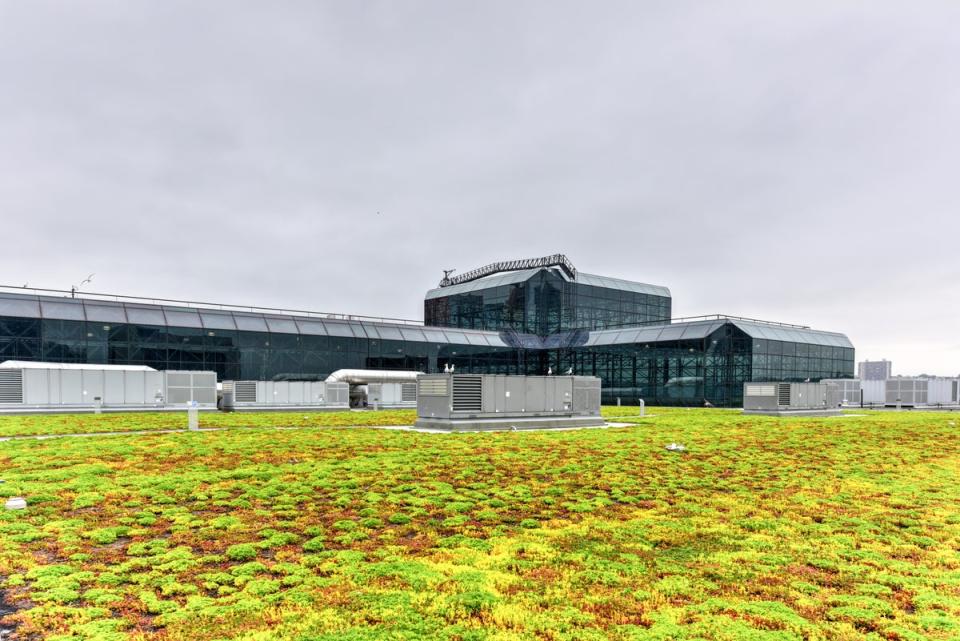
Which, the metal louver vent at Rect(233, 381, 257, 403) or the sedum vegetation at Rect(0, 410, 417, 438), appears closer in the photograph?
the sedum vegetation at Rect(0, 410, 417, 438)

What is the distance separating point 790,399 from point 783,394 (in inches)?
28.0

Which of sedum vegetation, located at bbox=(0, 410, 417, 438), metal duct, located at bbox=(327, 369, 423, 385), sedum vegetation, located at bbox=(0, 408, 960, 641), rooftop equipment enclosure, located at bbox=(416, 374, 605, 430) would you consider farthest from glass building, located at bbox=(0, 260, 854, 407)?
sedum vegetation, located at bbox=(0, 408, 960, 641)

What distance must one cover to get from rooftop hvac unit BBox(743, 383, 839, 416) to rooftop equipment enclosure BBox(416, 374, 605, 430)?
775 inches

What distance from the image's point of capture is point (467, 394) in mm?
31469

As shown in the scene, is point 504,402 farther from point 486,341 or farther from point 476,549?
point 486,341

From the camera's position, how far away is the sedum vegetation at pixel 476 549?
6617mm

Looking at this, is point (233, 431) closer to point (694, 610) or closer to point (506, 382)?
point (506, 382)

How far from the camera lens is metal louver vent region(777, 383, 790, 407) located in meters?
47.0

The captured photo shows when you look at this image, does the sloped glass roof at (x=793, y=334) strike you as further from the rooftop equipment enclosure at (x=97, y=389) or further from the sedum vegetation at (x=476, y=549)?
the rooftop equipment enclosure at (x=97, y=389)

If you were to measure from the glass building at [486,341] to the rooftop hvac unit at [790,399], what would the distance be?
596 inches

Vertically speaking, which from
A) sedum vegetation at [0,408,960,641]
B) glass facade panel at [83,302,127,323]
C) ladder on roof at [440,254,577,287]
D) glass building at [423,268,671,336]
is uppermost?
ladder on roof at [440,254,577,287]

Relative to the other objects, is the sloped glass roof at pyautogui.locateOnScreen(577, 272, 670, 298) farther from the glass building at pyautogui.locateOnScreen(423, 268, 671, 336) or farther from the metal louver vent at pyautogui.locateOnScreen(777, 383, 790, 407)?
the metal louver vent at pyautogui.locateOnScreen(777, 383, 790, 407)

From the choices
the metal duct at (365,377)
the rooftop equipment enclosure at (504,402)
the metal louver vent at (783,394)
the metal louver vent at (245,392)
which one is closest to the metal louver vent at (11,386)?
the metal louver vent at (245,392)

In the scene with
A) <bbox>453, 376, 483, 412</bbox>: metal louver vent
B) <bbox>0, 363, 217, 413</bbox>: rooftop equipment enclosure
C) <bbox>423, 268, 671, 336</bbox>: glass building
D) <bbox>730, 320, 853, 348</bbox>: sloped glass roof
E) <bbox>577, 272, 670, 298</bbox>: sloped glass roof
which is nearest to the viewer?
<bbox>453, 376, 483, 412</bbox>: metal louver vent
